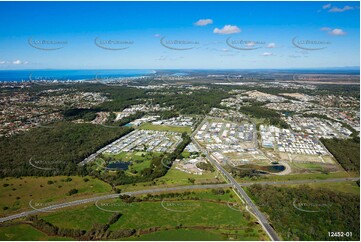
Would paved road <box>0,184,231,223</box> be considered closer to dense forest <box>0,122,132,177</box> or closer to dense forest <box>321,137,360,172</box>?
dense forest <box>0,122,132,177</box>

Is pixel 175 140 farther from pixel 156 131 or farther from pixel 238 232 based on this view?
pixel 238 232

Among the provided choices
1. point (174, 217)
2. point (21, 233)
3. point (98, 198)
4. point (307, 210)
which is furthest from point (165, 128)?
point (21, 233)

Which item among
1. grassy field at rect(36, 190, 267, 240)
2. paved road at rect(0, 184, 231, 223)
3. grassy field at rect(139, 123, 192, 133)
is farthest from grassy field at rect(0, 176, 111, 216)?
grassy field at rect(139, 123, 192, 133)

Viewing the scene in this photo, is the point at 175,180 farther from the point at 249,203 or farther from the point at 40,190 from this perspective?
the point at 40,190

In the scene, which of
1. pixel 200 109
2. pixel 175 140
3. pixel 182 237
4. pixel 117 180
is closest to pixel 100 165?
pixel 117 180

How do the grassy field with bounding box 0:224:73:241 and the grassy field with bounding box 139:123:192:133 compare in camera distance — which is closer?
the grassy field with bounding box 0:224:73:241

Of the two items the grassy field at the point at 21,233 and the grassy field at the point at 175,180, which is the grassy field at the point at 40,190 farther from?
the grassy field at the point at 175,180

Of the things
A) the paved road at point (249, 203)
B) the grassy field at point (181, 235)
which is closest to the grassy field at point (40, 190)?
the grassy field at point (181, 235)
